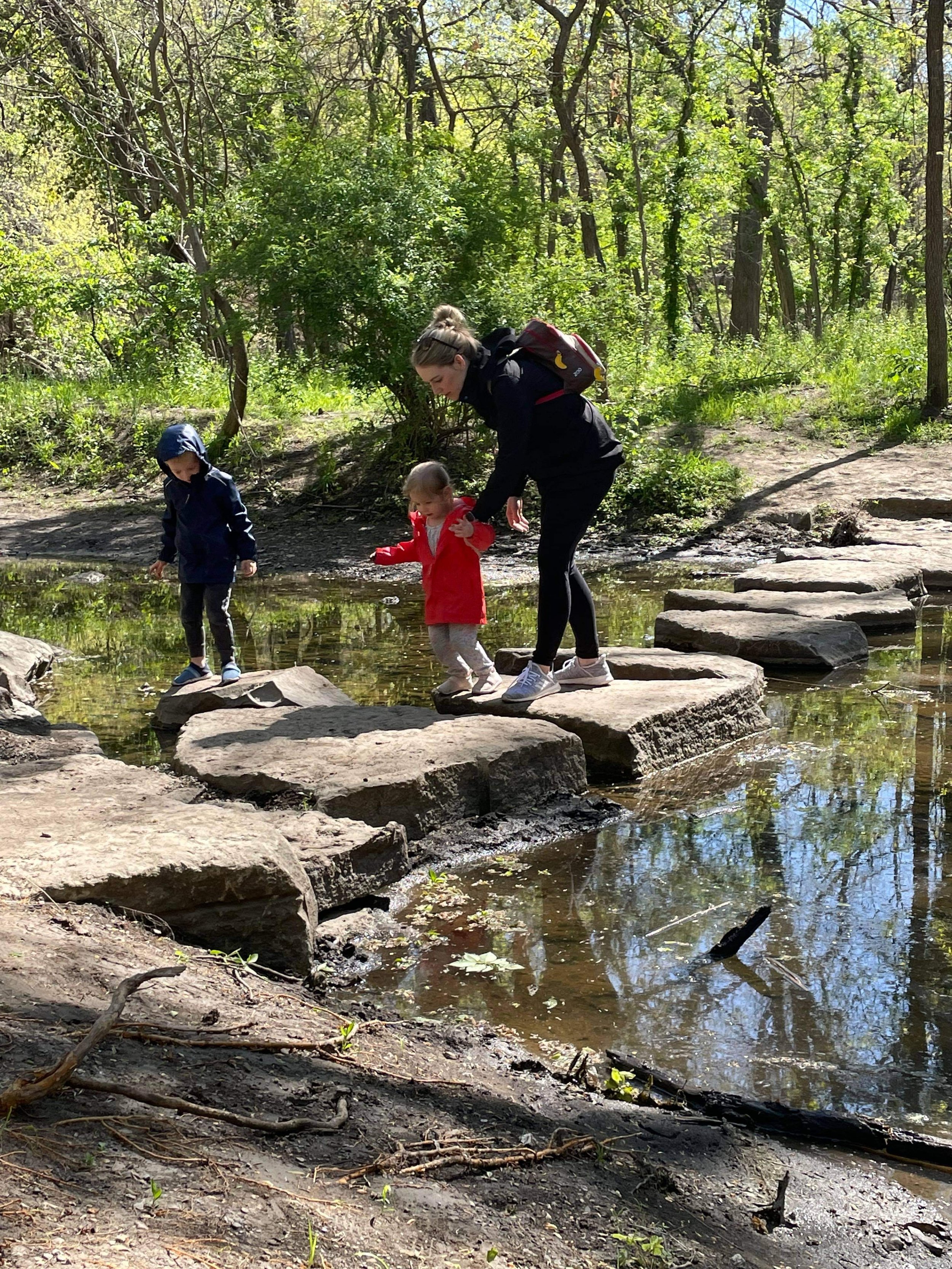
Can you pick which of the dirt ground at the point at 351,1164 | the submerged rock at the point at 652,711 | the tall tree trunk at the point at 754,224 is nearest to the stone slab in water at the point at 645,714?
the submerged rock at the point at 652,711

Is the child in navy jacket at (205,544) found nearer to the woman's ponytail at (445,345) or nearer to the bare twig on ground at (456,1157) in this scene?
the woman's ponytail at (445,345)

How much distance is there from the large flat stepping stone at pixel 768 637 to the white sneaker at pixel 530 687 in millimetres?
1967

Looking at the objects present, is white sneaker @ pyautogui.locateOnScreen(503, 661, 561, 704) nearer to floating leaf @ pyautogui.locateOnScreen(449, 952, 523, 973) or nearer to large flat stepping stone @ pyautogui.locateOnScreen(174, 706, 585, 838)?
large flat stepping stone @ pyautogui.locateOnScreen(174, 706, 585, 838)

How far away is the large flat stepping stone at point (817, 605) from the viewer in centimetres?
864

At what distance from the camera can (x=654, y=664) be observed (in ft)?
22.6

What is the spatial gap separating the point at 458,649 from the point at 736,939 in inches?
113

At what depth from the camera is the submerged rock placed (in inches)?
229

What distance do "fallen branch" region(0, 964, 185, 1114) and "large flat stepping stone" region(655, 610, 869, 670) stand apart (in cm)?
572

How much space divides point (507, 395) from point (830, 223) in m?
20.6

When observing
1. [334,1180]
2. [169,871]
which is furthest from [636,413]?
[334,1180]

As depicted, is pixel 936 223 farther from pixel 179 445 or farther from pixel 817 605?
pixel 179 445

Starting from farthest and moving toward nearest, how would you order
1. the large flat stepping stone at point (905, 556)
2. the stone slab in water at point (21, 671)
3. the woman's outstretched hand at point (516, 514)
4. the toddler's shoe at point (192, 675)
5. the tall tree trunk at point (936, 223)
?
the tall tree trunk at point (936, 223), the large flat stepping stone at point (905, 556), the toddler's shoe at point (192, 675), the stone slab in water at point (21, 671), the woman's outstretched hand at point (516, 514)

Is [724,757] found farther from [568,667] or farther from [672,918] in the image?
[672,918]

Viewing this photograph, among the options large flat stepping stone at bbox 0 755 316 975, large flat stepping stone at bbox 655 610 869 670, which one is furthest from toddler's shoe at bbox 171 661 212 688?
large flat stepping stone at bbox 0 755 316 975
